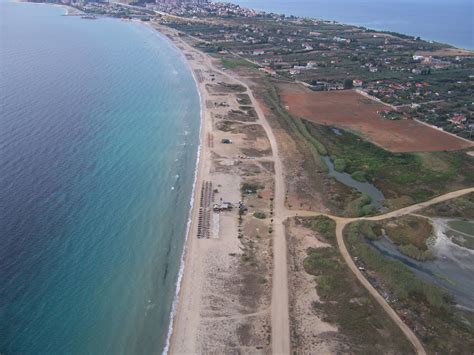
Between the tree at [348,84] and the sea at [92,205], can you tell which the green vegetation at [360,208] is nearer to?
the sea at [92,205]

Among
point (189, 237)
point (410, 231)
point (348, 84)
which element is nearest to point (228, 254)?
point (189, 237)

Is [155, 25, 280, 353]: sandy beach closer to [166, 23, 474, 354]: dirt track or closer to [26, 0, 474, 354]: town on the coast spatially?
[26, 0, 474, 354]: town on the coast

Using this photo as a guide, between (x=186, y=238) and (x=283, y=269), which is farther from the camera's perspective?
(x=186, y=238)

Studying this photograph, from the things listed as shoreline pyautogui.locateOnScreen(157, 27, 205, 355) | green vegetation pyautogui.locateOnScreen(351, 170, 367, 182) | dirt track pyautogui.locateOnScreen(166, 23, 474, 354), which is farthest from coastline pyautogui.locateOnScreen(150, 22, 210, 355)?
green vegetation pyautogui.locateOnScreen(351, 170, 367, 182)

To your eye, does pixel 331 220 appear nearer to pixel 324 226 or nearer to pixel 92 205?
pixel 324 226

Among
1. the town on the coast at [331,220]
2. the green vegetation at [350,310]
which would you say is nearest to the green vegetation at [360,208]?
the town on the coast at [331,220]

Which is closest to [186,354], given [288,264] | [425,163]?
[288,264]
